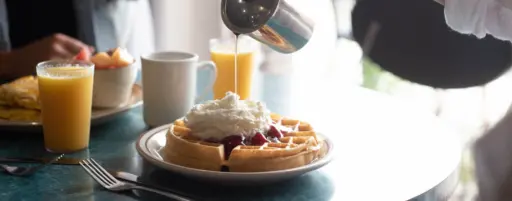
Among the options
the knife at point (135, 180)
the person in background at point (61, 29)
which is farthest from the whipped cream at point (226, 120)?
the person in background at point (61, 29)

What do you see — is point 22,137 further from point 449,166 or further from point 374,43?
point 374,43

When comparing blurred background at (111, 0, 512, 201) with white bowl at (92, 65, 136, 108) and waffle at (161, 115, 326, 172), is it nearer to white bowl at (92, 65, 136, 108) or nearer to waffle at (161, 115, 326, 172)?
white bowl at (92, 65, 136, 108)

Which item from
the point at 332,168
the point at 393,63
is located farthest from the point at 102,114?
the point at 393,63

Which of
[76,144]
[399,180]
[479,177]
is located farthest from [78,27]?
[399,180]

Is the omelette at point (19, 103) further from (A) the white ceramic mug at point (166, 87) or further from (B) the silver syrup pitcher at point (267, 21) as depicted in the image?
(B) the silver syrup pitcher at point (267, 21)

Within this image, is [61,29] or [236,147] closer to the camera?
[236,147]

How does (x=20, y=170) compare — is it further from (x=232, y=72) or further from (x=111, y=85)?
(x=232, y=72)
